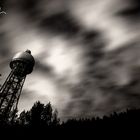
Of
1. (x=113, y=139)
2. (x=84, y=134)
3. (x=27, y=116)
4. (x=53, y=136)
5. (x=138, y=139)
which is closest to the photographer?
(x=138, y=139)

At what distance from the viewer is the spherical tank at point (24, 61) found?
26.5m

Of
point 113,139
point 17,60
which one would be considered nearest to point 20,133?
point 113,139

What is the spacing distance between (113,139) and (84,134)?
4.87 ft

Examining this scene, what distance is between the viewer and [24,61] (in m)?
26.5

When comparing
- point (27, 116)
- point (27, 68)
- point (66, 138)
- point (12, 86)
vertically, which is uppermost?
point (27, 116)

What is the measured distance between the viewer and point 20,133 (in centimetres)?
1119

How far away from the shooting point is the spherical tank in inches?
1045

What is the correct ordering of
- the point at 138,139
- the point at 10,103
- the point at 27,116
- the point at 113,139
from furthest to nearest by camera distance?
the point at 27,116, the point at 10,103, the point at 113,139, the point at 138,139

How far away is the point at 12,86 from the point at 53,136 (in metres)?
16.0

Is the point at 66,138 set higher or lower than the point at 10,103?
lower

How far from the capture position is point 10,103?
82.3 ft

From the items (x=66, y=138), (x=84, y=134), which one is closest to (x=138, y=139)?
(x=84, y=134)

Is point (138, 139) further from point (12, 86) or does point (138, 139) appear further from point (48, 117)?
point (48, 117)

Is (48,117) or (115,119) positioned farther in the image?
(48,117)
